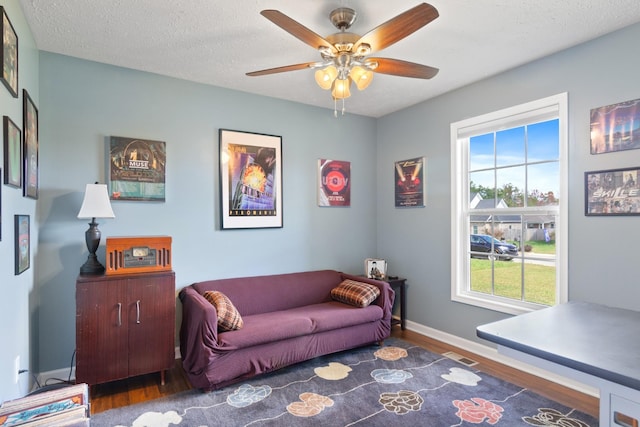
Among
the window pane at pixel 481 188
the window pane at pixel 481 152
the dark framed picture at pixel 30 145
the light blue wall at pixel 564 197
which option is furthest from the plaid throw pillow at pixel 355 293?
the dark framed picture at pixel 30 145

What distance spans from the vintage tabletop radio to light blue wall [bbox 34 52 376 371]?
0.38 meters

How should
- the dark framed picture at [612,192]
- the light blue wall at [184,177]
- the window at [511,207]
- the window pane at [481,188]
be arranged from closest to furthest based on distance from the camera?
the dark framed picture at [612,192], the light blue wall at [184,177], the window at [511,207], the window pane at [481,188]

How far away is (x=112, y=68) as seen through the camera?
9.58 feet

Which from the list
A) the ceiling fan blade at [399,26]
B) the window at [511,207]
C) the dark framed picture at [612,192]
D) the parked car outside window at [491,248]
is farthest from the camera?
the parked car outside window at [491,248]

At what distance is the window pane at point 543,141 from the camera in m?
2.84

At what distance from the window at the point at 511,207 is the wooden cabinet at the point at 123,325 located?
105 inches

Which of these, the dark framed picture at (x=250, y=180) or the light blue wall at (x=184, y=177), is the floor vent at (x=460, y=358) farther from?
the dark framed picture at (x=250, y=180)

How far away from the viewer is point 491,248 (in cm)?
333

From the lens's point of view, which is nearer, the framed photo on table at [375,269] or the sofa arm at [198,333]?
the sofa arm at [198,333]

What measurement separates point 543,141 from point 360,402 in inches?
99.2

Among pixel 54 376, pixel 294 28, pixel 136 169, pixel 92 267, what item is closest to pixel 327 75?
pixel 294 28

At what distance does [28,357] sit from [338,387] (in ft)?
7.06

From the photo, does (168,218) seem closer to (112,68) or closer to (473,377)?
(112,68)

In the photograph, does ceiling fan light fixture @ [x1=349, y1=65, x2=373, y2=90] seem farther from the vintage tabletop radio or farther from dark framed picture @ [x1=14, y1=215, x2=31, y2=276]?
dark framed picture @ [x1=14, y1=215, x2=31, y2=276]
